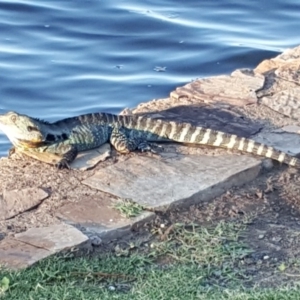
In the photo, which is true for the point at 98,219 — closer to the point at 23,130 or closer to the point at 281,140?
the point at 23,130

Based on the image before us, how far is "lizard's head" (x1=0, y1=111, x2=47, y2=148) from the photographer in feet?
24.3

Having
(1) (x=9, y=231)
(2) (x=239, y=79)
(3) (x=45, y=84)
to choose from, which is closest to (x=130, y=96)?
(3) (x=45, y=84)

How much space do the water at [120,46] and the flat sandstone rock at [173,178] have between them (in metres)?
3.71

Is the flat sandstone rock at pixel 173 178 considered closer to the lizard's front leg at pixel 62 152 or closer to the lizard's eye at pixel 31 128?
the lizard's front leg at pixel 62 152

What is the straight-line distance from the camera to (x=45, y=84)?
12219mm

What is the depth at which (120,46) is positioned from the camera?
44.1ft

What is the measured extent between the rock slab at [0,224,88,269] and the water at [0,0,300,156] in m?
4.48

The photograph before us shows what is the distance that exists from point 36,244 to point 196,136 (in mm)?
1925

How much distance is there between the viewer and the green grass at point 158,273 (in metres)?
5.39

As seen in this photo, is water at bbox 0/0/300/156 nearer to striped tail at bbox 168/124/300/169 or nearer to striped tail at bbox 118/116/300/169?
striped tail at bbox 118/116/300/169

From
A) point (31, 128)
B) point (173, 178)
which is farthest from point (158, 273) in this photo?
point (31, 128)

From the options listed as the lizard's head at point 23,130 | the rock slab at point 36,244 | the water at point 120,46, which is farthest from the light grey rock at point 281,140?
the water at point 120,46

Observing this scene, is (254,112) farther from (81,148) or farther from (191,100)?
(81,148)

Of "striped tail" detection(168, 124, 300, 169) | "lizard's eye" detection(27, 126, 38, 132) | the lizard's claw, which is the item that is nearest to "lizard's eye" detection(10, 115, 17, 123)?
"lizard's eye" detection(27, 126, 38, 132)
